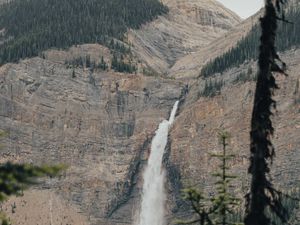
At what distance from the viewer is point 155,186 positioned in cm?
19225

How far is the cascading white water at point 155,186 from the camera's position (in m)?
187

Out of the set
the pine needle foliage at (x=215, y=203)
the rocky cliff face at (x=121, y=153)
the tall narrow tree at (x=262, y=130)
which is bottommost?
the pine needle foliage at (x=215, y=203)

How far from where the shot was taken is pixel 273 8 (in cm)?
2120

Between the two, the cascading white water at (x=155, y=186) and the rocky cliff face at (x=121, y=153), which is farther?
the cascading white water at (x=155, y=186)

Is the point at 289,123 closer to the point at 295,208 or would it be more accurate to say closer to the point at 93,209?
the point at 295,208

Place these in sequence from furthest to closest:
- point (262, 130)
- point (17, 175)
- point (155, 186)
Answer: point (155, 186) < point (262, 130) < point (17, 175)

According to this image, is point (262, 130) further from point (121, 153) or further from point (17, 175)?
point (121, 153)

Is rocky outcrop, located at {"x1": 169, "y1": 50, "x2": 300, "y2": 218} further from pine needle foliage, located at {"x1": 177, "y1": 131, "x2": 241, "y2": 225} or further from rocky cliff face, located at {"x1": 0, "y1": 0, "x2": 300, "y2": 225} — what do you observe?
pine needle foliage, located at {"x1": 177, "y1": 131, "x2": 241, "y2": 225}

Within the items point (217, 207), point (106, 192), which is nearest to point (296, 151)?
point (106, 192)

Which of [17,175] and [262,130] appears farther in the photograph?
[262,130]

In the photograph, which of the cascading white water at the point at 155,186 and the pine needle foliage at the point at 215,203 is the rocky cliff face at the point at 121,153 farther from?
the pine needle foliage at the point at 215,203

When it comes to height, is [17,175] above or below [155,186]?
below

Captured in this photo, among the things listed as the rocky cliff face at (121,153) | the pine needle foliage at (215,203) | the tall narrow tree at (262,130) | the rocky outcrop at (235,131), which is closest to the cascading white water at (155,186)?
the rocky cliff face at (121,153)

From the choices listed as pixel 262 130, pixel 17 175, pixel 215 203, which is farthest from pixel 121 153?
pixel 17 175
